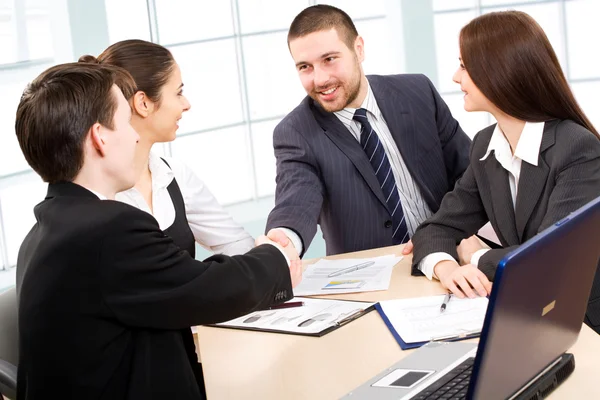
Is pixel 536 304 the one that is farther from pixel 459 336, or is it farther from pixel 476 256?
pixel 476 256

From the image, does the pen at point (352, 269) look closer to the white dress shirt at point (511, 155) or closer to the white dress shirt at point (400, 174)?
the white dress shirt at point (511, 155)

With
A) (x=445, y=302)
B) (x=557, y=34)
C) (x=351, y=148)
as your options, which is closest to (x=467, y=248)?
(x=445, y=302)

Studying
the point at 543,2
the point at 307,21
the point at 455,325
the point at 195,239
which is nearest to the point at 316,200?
the point at 195,239

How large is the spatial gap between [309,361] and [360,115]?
4.85ft

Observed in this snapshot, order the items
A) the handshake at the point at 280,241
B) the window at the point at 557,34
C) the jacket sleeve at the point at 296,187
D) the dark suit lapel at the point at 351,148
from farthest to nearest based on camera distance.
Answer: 1. the window at the point at 557,34
2. the dark suit lapel at the point at 351,148
3. the jacket sleeve at the point at 296,187
4. the handshake at the point at 280,241

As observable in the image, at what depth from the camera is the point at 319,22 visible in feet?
10.2

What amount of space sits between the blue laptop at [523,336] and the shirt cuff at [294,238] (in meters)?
0.99

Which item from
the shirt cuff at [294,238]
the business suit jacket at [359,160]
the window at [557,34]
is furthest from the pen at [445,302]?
the window at [557,34]

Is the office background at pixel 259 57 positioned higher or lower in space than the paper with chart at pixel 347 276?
higher

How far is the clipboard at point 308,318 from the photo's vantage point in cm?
203

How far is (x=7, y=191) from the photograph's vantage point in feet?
14.7

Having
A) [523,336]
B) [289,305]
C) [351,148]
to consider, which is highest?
[351,148]

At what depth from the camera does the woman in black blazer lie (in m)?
2.19

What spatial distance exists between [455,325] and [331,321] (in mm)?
334
